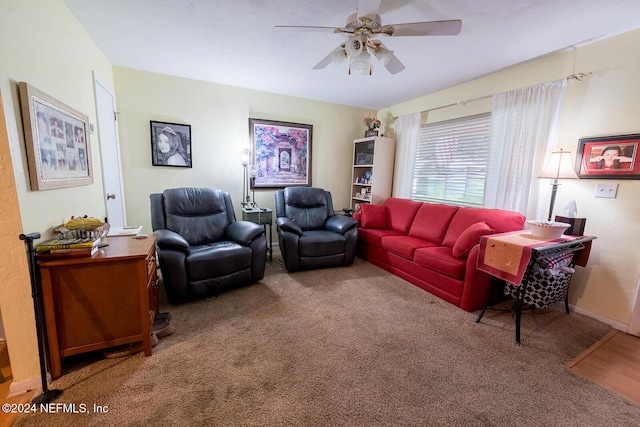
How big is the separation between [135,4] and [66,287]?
1954mm

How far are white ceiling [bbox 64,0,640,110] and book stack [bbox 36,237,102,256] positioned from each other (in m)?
1.68

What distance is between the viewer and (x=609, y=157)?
85.1 inches

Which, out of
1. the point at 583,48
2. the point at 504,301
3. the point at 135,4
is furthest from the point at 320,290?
the point at 583,48

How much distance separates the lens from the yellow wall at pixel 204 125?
3.11 meters

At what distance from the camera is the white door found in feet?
8.23

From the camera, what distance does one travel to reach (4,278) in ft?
4.26

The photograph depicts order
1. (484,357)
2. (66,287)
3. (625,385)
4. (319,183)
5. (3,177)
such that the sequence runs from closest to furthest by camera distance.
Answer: (3,177), (66,287), (625,385), (484,357), (319,183)

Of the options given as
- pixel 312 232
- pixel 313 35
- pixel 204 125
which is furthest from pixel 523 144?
pixel 204 125

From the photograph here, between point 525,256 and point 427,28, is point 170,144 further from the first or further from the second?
point 525,256

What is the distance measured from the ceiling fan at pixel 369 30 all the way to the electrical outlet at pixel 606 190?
1892 mm

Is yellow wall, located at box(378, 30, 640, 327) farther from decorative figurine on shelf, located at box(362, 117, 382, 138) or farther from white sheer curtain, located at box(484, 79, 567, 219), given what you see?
decorative figurine on shelf, located at box(362, 117, 382, 138)

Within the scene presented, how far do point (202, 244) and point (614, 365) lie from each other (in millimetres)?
3483

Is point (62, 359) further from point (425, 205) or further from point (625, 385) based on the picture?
point (425, 205)

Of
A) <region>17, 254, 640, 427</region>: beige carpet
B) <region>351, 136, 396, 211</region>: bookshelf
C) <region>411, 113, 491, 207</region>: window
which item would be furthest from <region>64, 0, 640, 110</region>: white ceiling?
<region>17, 254, 640, 427</region>: beige carpet
